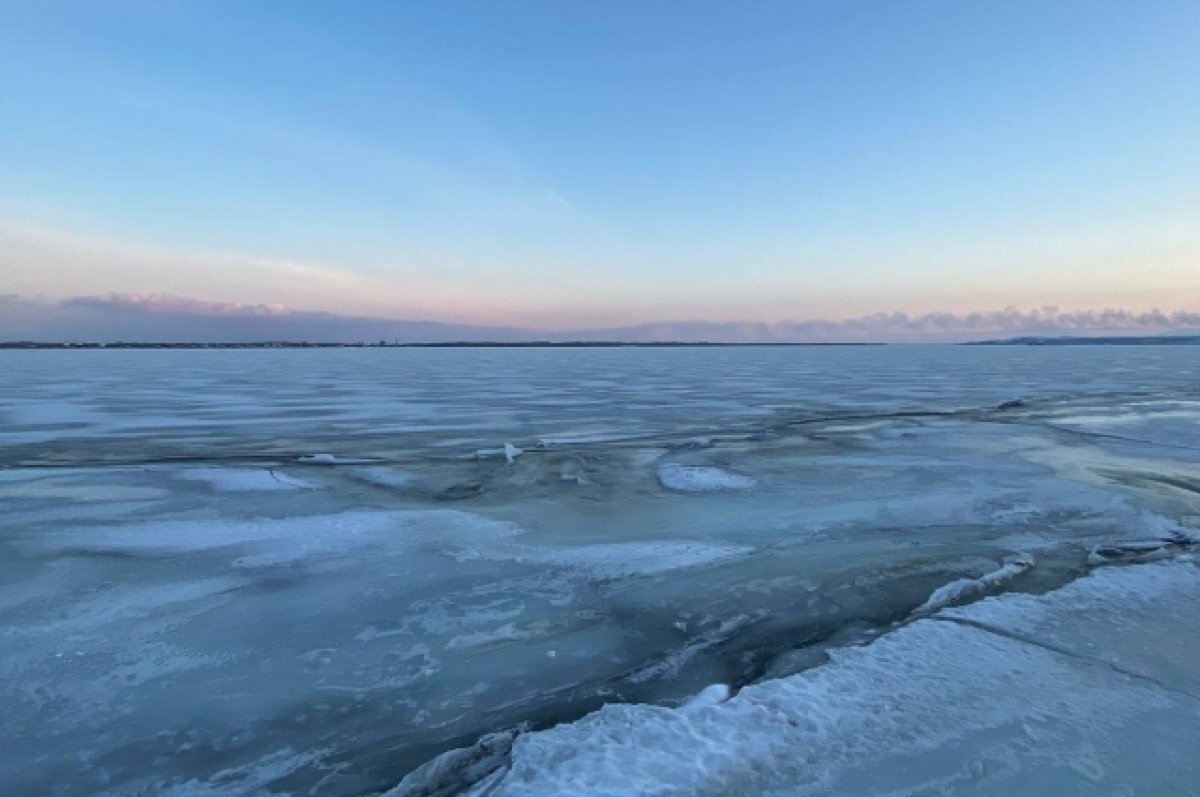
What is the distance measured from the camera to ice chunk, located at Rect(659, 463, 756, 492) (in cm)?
579

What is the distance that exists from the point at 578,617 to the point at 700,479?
306cm

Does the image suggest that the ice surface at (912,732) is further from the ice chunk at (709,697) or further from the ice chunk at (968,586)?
the ice chunk at (968,586)

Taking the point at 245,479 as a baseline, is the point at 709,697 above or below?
below

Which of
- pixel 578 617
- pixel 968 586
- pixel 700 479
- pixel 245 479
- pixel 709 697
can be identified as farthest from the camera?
pixel 700 479

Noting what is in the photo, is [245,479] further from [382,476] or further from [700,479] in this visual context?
[700,479]

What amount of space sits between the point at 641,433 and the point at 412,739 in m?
6.91

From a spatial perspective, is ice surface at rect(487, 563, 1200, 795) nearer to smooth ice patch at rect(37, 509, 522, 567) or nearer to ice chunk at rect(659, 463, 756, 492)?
smooth ice patch at rect(37, 509, 522, 567)

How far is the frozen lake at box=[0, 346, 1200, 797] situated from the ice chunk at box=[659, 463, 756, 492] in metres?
0.06

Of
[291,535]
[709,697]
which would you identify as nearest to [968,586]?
[709,697]

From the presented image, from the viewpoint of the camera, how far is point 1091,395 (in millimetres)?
14445

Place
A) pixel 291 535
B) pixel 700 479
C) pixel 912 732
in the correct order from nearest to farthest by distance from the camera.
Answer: pixel 912 732, pixel 291 535, pixel 700 479

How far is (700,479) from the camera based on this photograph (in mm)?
6074

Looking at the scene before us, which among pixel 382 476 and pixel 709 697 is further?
pixel 382 476

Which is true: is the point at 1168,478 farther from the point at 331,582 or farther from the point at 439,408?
the point at 439,408
